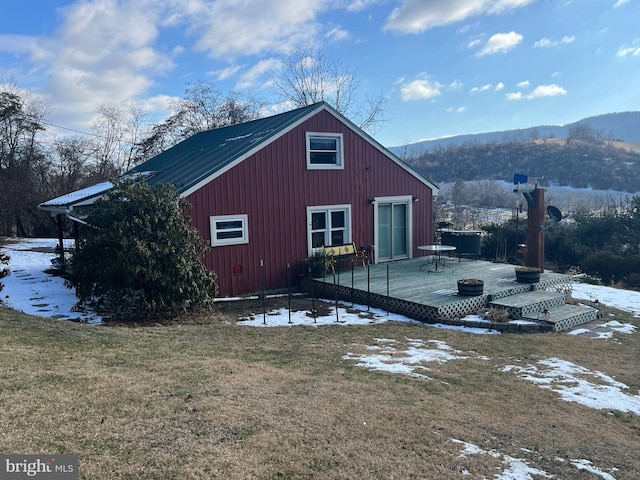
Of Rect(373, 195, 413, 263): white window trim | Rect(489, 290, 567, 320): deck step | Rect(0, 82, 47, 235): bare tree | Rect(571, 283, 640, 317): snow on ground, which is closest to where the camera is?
Rect(489, 290, 567, 320): deck step

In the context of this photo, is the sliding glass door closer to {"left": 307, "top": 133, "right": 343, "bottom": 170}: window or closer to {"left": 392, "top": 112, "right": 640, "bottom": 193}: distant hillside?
{"left": 307, "top": 133, "right": 343, "bottom": 170}: window

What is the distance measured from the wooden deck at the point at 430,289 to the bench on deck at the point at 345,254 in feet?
1.17

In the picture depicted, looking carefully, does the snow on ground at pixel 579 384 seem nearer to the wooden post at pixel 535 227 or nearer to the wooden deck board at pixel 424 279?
the wooden deck board at pixel 424 279

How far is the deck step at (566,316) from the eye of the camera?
360 inches

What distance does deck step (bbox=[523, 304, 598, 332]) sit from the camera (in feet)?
30.0

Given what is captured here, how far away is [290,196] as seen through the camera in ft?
41.3

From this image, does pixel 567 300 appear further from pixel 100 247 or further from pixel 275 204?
pixel 100 247

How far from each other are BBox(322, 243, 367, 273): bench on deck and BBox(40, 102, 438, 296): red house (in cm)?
34

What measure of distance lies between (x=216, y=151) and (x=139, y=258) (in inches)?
232

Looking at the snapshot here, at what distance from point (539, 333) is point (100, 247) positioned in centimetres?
867

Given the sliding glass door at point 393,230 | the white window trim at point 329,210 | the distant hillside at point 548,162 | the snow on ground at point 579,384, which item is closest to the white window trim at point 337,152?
the white window trim at point 329,210

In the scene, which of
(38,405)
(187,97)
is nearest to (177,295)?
(38,405)

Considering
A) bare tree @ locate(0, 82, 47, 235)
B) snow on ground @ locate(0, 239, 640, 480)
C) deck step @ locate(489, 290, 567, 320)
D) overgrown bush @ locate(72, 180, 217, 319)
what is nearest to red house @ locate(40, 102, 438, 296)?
overgrown bush @ locate(72, 180, 217, 319)

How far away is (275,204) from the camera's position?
1230cm
